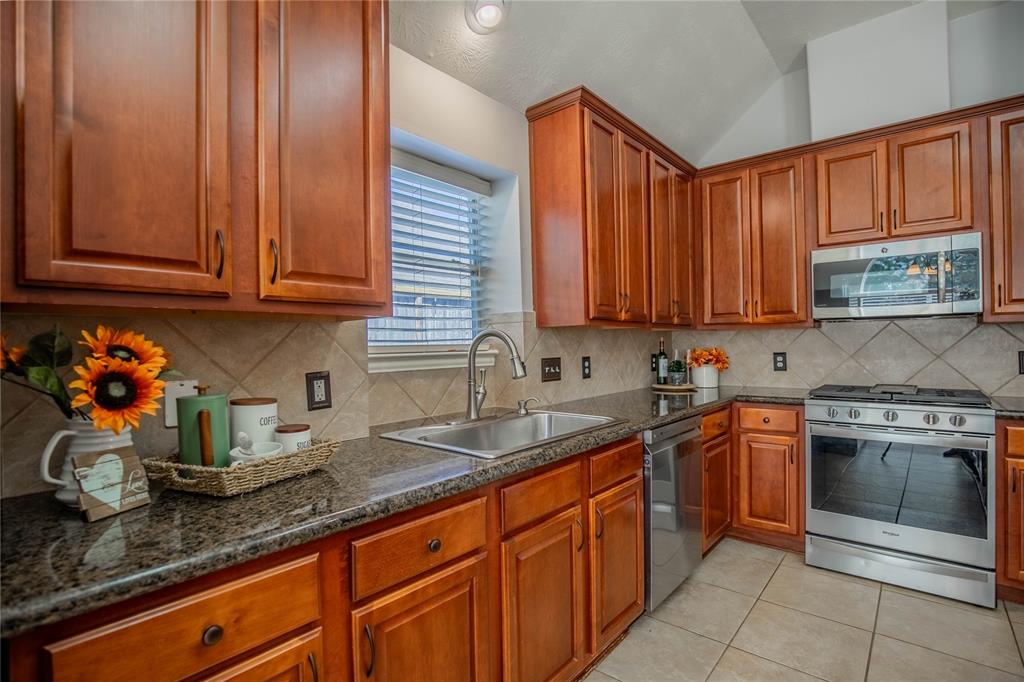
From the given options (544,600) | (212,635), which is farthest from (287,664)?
(544,600)

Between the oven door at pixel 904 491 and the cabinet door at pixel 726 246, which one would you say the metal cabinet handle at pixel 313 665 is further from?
the cabinet door at pixel 726 246

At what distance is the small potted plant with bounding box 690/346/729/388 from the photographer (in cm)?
311

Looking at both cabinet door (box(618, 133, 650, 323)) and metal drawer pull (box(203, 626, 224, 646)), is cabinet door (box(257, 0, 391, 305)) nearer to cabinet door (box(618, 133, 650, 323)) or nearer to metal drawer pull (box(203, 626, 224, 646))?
metal drawer pull (box(203, 626, 224, 646))

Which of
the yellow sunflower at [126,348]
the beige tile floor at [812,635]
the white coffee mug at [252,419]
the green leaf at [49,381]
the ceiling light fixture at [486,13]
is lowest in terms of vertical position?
the beige tile floor at [812,635]

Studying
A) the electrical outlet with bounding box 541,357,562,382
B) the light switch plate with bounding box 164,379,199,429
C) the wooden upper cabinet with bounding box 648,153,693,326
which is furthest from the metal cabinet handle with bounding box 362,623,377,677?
the wooden upper cabinet with bounding box 648,153,693,326

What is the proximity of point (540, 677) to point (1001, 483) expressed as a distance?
7.50 ft

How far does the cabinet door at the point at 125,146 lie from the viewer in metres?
0.88

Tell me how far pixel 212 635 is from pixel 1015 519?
312 centimetres

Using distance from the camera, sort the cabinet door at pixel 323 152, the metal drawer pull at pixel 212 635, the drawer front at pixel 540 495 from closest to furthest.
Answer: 1. the metal drawer pull at pixel 212 635
2. the cabinet door at pixel 323 152
3. the drawer front at pixel 540 495

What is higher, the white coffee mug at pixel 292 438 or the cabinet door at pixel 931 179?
the cabinet door at pixel 931 179

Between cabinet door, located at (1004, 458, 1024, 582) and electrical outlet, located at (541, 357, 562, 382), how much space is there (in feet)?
6.78

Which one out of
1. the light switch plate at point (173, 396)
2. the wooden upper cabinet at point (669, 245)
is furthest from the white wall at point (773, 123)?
the light switch plate at point (173, 396)

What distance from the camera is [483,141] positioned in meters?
2.29

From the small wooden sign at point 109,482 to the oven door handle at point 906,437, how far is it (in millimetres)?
2918
